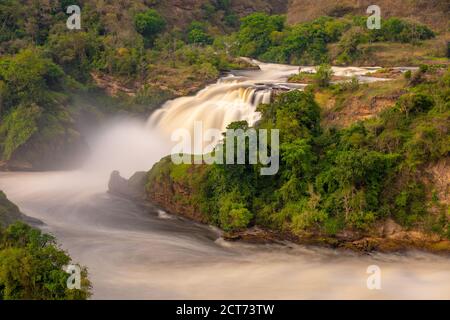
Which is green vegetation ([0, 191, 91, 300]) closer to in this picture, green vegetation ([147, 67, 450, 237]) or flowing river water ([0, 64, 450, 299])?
flowing river water ([0, 64, 450, 299])

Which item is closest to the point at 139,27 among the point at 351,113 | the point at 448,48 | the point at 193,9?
the point at 193,9

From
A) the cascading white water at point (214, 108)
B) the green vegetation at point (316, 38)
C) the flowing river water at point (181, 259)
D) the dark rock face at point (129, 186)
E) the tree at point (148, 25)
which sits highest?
the tree at point (148, 25)

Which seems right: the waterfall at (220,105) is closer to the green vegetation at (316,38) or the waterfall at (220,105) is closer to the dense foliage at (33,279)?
the green vegetation at (316,38)

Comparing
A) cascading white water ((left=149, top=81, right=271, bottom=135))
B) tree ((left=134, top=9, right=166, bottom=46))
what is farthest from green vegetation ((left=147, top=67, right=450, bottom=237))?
tree ((left=134, top=9, right=166, bottom=46))

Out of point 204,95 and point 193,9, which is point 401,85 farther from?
point 193,9

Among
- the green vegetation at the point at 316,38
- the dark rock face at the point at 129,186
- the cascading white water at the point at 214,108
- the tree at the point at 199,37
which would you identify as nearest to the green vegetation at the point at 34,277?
the dark rock face at the point at 129,186

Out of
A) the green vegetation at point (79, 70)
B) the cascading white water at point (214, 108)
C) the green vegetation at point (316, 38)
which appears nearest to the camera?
the cascading white water at point (214, 108)
